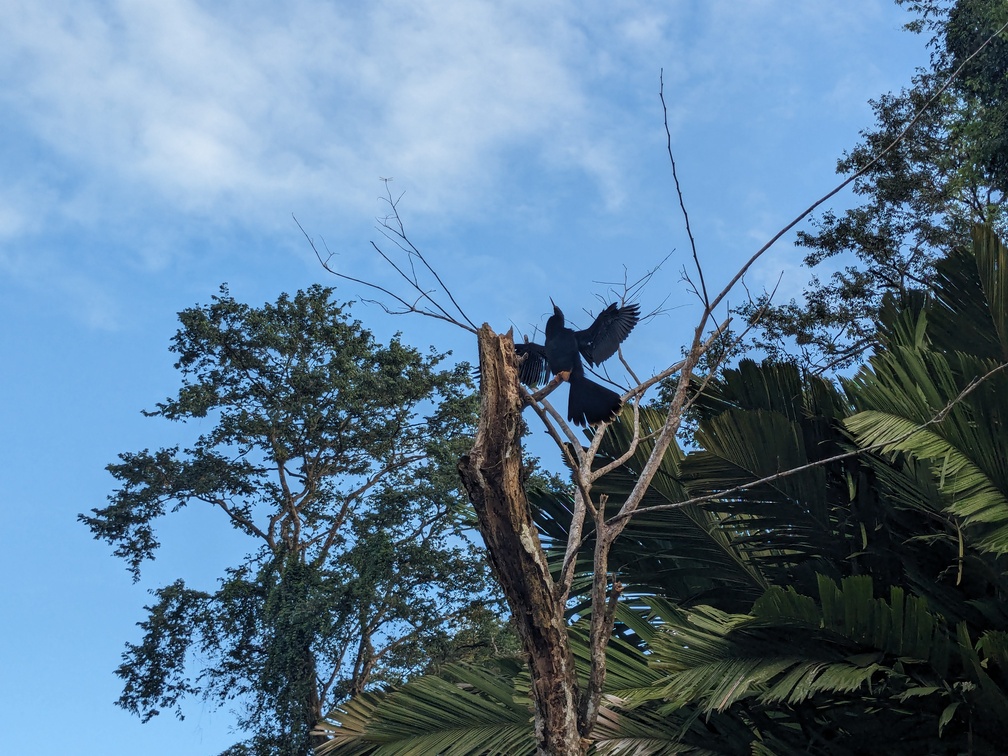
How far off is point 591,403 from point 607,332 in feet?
2.82

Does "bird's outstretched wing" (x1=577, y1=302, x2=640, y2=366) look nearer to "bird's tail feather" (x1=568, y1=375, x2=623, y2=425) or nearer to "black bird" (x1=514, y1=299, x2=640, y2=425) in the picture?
"black bird" (x1=514, y1=299, x2=640, y2=425)

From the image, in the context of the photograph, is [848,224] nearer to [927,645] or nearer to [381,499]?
[381,499]

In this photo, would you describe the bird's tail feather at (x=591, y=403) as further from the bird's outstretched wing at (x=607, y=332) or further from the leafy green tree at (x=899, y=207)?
the leafy green tree at (x=899, y=207)

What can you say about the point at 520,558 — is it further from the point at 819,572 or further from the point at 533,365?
the point at 533,365

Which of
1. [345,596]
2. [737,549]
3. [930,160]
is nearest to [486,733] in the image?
[737,549]

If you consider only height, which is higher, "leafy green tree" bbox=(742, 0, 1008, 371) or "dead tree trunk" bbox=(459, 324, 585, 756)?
"leafy green tree" bbox=(742, 0, 1008, 371)

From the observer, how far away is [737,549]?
17.3 feet

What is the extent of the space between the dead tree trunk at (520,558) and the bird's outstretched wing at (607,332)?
2306 millimetres

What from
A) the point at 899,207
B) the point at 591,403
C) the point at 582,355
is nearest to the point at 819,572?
the point at 591,403

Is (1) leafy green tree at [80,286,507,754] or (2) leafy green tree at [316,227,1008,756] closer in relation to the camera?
(2) leafy green tree at [316,227,1008,756]

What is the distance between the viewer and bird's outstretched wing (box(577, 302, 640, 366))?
5.50m

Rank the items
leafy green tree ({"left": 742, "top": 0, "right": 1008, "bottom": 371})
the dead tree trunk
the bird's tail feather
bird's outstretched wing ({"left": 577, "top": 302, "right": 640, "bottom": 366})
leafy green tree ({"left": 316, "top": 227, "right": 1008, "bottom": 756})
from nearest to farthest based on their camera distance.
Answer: the dead tree trunk < leafy green tree ({"left": 316, "top": 227, "right": 1008, "bottom": 756}) < the bird's tail feather < bird's outstretched wing ({"left": 577, "top": 302, "right": 640, "bottom": 366}) < leafy green tree ({"left": 742, "top": 0, "right": 1008, "bottom": 371})

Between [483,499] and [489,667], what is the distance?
2.64 m

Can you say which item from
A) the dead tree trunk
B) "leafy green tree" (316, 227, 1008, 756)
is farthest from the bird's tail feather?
the dead tree trunk
